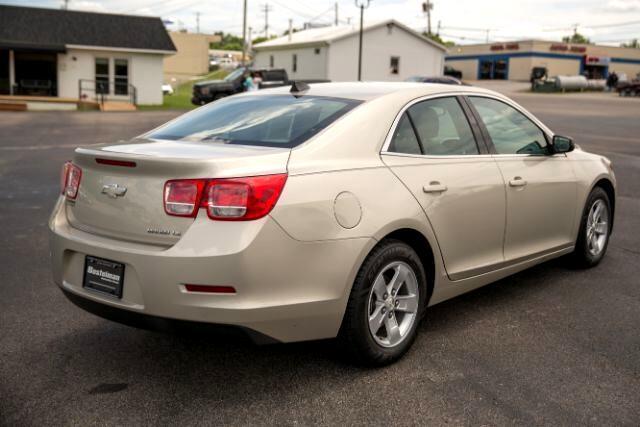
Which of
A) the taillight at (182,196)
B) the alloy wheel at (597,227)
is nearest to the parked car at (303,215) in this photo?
the taillight at (182,196)

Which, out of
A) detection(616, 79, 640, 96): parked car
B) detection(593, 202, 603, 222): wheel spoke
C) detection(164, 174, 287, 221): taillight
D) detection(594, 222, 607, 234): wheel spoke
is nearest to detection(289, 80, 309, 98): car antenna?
detection(164, 174, 287, 221): taillight

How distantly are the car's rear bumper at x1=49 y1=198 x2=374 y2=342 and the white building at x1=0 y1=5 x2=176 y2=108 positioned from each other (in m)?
35.5

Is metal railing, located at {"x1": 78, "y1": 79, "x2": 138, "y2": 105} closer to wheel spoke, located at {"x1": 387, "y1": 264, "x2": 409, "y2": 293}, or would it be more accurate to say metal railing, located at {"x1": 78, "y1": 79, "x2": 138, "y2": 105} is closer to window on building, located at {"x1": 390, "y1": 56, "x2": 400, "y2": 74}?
window on building, located at {"x1": 390, "y1": 56, "x2": 400, "y2": 74}

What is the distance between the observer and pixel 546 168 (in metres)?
5.42

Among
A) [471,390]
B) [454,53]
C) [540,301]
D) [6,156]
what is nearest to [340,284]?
[471,390]

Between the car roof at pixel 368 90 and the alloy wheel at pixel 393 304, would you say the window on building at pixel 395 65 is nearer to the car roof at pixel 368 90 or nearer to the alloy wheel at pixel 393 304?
the car roof at pixel 368 90

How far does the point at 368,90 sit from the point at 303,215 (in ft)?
4.54

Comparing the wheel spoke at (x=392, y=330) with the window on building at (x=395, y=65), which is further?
the window on building at (x=395, y=65)

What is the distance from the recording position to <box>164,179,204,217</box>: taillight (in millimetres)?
3402

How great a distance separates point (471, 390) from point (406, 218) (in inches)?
38.6

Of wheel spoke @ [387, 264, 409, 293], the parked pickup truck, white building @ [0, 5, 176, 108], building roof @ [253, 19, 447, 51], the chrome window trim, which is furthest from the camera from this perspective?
building roof @ [253, 19, 447, 51]

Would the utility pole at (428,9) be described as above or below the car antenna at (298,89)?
above

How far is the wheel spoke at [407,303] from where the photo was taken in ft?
13.5

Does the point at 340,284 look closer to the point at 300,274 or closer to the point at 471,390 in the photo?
the point at 300,274
